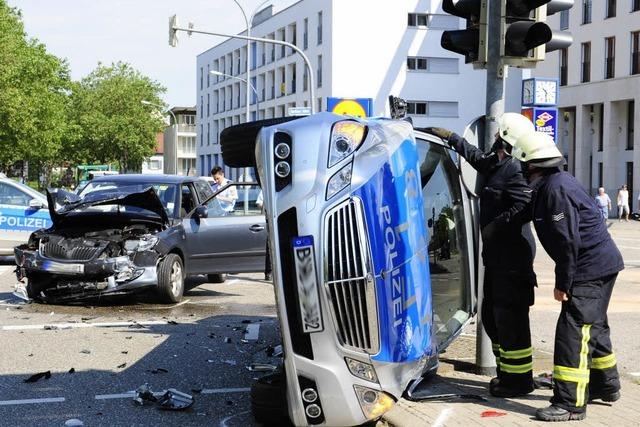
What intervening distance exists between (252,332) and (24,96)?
144ft

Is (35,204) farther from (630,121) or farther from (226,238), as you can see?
(630,121)

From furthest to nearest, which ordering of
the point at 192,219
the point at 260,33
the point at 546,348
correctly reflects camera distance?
the point at 260,33 < the point at 192,219 < the point at 546,348

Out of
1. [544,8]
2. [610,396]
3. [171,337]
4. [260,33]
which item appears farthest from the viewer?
[260,33]

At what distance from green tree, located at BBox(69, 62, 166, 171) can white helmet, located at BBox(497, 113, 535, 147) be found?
9936 centimetres

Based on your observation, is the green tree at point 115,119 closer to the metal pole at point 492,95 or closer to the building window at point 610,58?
the building window at point 610,58

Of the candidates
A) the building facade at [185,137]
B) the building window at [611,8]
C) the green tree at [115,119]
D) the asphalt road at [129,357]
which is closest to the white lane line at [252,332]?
the asphalt road at [129,357]

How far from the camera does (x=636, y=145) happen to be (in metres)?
48.1

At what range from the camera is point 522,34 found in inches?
277

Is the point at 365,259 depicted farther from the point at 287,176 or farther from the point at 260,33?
the point at 260,33

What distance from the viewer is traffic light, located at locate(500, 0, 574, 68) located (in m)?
6.98

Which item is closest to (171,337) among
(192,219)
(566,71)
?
(192,219)

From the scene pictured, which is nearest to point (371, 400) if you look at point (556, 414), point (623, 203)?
point (556, 414)

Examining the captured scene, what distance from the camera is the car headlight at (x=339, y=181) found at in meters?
4.91

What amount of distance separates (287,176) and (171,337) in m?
4.79
